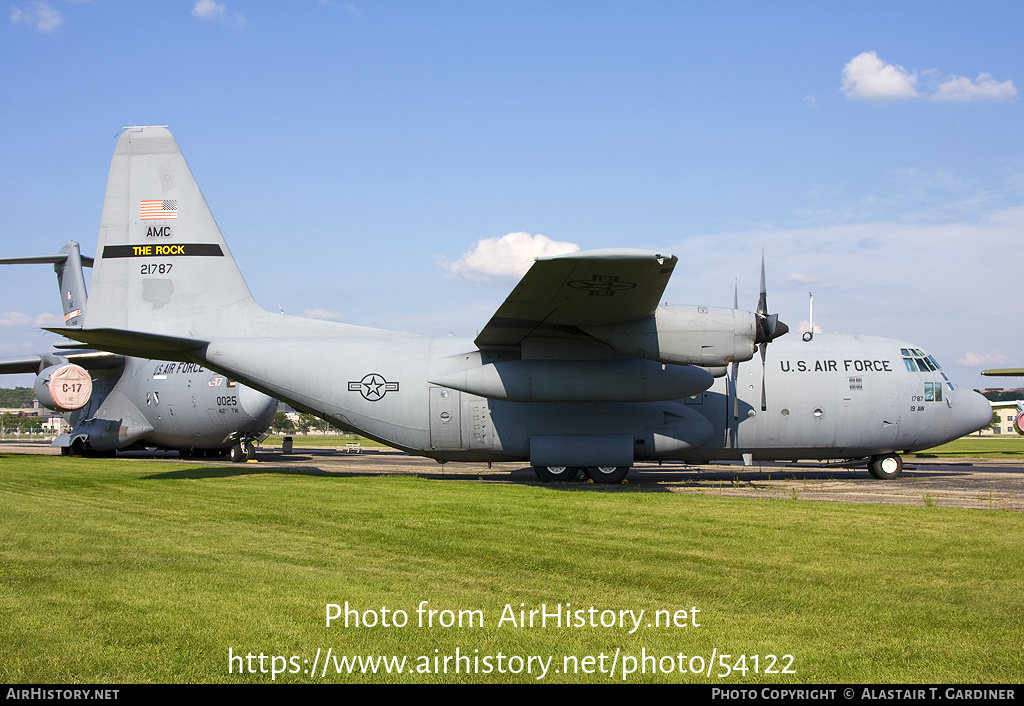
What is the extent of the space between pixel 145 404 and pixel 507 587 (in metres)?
28.5

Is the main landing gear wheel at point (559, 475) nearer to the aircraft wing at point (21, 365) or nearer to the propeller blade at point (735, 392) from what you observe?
the propeller blade at point (735, 392)

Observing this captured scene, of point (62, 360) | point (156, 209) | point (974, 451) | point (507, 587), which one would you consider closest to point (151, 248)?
point (156, 209)

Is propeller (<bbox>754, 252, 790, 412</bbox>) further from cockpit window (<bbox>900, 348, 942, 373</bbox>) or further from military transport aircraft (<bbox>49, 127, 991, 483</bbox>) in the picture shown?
cockpit window (<bbox>900, 348, 942, 373</bbox>)

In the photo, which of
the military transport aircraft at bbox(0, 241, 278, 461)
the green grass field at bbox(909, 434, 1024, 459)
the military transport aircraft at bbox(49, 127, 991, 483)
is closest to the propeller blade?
the military transport aircraft at bbox(49, 127, 991, 483)

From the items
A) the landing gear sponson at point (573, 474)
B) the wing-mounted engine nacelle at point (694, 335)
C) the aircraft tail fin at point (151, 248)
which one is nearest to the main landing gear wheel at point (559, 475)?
the landing gear sponson at point (573, 474)

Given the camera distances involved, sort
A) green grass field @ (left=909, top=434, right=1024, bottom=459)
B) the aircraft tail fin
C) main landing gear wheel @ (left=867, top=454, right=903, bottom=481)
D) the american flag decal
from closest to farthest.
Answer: the aircraft tail fin → the american flag decal → main landing gear wheel @ (left=867, top=454, right=903, bottom=481) → green grass field @ (left=909, top=434, right=1024, bottom=459)

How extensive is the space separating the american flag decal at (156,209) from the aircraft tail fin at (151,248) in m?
0.02

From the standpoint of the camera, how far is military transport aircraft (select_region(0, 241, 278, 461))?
3030 cm

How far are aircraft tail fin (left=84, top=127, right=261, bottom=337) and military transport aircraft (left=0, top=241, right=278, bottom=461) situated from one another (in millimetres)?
10109

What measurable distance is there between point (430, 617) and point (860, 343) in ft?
59.1

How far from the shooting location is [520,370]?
18.1m

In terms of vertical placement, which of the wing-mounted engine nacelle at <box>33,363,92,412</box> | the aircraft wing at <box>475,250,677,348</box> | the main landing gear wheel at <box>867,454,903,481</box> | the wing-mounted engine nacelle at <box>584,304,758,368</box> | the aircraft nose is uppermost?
the aircraft wing at <box>475,250,677,348</box>
